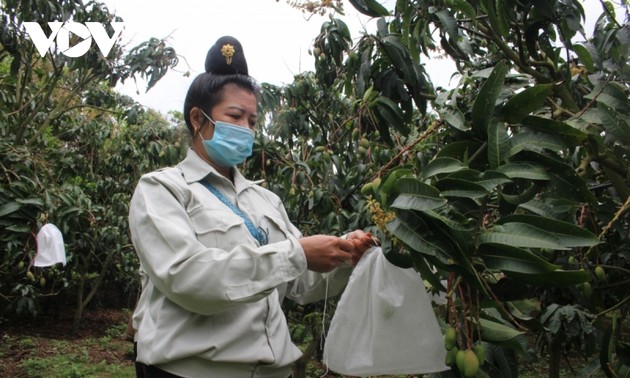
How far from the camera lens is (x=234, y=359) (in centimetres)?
123

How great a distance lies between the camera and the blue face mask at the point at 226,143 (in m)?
1.46

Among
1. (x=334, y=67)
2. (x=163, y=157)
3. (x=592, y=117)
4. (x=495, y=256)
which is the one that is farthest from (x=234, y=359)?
(x=163, y=157)

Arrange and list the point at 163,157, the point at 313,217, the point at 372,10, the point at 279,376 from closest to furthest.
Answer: the point at 279,376, the point at 372,10, the point at 313,217, the point at 163,157

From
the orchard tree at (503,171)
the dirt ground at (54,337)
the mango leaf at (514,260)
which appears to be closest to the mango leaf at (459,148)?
the orchard tree at (503,171)

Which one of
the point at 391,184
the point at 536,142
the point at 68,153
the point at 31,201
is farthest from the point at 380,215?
the point at 68,153

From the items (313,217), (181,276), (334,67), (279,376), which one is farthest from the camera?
(313,217)

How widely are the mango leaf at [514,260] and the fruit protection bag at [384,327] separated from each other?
0.29 meters

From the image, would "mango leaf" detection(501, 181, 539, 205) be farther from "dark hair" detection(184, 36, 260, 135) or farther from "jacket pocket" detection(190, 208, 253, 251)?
"dark hair" detection(184, 36, 260, 135)

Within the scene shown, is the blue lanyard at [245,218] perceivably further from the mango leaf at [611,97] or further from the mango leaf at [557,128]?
the mango leaf at [611,97]

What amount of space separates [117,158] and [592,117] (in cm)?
509

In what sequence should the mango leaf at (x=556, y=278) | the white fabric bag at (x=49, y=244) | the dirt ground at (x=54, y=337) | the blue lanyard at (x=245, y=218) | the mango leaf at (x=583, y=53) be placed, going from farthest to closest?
1. the dirt ground at (x=54, y=337)
2. the white fabric bag at (x=49, y=244)
3. the mango leaf at (x=583, y=53)
4. the blue lanyard at (x=245, y=218)
5. the mango leaf at (x=556, y=278)

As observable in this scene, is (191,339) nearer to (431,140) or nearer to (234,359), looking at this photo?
(234,359)

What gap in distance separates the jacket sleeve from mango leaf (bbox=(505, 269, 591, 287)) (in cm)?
49

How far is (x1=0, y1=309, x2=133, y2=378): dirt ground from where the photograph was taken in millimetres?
5281
